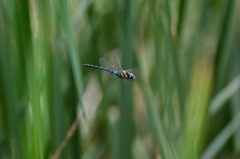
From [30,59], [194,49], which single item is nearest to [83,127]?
[194,49]

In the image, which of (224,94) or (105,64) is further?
(224,94)

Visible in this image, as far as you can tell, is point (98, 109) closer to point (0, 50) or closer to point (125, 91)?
point (125, 91)

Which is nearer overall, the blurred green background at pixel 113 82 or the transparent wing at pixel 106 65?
the blurred green background at pixel 113 82

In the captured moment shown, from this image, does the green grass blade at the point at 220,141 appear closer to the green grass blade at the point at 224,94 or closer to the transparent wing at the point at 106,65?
the green grass blade at the point at 224,94

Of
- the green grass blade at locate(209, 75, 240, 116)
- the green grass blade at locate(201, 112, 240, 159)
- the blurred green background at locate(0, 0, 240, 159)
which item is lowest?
the green grass blade at locate(201, 112, 240, 159)

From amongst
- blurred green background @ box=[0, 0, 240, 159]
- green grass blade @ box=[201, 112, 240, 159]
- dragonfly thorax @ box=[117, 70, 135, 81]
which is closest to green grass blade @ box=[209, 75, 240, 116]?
blurred green background @ box=[0, 0, 240, 159]

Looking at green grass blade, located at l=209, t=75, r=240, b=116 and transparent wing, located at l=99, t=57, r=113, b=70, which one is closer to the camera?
transparent wing, located at l=99, t=57, r=113, b=70

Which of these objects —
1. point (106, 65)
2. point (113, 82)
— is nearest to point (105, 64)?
point (106, 65)

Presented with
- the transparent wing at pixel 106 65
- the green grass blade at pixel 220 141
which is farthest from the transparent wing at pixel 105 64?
the green grass blade at pixel 220 141

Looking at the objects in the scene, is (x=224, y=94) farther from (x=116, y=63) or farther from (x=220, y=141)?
(x=116, y=63)

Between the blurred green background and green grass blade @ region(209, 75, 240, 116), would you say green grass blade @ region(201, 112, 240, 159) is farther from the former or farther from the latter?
green grass blade @ region(209, 75, 240, 116)
